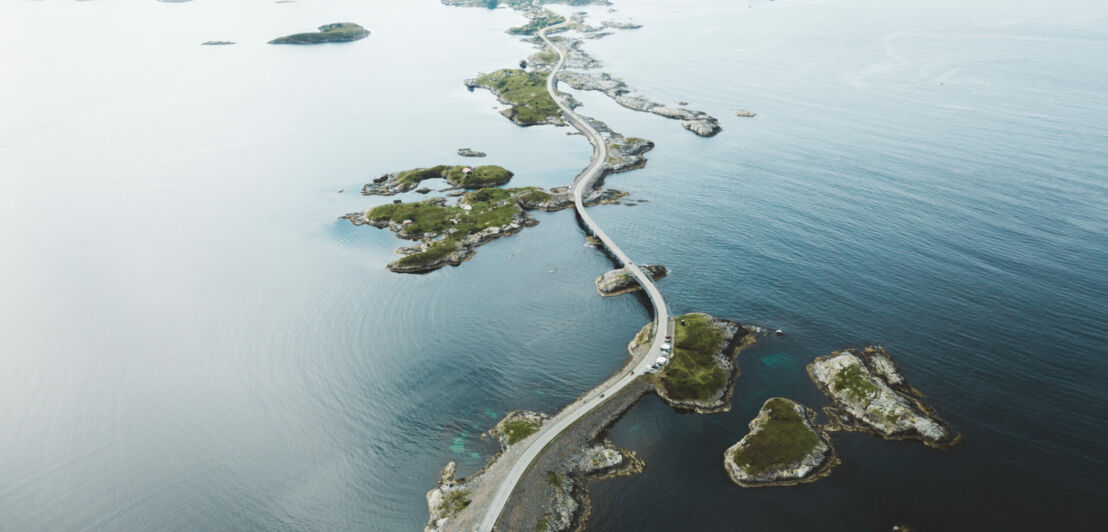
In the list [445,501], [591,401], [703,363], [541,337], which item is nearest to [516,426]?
[591,401]

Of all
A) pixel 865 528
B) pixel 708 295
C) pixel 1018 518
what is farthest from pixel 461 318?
pixel 1018 518

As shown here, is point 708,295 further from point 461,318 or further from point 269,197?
point 269,197

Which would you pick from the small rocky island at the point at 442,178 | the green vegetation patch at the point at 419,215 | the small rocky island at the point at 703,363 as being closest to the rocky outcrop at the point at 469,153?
the small rocky island at the point at 442,178

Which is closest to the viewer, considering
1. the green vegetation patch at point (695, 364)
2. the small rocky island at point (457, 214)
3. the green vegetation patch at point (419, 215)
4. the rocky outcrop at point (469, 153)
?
the green vegetation patch at point (695, 364)

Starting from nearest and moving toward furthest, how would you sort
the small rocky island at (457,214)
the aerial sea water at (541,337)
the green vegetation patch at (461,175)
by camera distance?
the aerial sea water at (541,337) → the small rocky island at (457,214) → the green vegetation patch at (461,175)

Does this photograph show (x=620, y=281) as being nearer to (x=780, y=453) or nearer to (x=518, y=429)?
(x=518, y=429)

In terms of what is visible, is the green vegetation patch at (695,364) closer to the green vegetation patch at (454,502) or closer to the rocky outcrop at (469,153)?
the green vegetation patch at (454,502)

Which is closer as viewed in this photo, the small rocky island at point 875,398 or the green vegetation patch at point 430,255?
the small rocky island at point 875,398

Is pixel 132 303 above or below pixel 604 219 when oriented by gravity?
below
